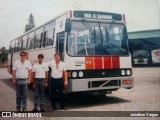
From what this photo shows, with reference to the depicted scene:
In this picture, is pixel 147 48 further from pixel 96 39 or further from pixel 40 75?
pixel 40 75

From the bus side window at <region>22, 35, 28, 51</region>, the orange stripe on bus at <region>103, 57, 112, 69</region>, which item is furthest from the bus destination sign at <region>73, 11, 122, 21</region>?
the bus side window at <region>22, 35, 28, 51</region>

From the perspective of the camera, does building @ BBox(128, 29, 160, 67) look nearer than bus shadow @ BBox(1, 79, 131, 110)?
No

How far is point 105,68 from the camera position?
7227 millimetres

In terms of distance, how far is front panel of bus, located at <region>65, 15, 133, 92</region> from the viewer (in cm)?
693

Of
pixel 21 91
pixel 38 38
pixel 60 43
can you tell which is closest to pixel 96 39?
pixel 60 43

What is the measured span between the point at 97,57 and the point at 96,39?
20.5 inches

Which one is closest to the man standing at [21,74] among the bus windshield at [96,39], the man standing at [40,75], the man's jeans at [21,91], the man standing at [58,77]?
the man's jeans at [21,91]

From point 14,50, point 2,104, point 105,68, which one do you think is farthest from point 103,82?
point 14,50

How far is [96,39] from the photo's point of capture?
7.25 metres

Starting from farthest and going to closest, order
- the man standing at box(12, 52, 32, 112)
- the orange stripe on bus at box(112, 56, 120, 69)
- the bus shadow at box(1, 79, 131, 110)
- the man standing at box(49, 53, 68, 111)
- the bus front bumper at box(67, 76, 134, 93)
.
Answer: the bus shadow at box(1, 79, 131, 110), the orange stripe on bus at box(112, 56, 120, 69), the bus front bumper at box(67, 76, 134, 93), the man standing at box(49, 53, 68, 111), the man standing at box(12, 52, 32, 112)

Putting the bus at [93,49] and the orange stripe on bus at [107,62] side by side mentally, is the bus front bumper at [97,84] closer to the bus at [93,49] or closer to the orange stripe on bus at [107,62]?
the bus at [93,49]

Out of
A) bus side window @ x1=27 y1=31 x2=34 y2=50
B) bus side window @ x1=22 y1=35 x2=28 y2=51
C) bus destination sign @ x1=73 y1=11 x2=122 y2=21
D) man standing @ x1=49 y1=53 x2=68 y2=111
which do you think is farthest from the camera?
bus side window @ x1=22 y1=35 x2=28 y2=51

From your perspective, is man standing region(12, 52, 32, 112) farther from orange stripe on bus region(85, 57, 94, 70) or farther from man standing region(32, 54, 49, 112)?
orange stripe on bus region(85, 57, 94, 70)

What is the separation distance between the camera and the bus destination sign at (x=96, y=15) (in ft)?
23.6
